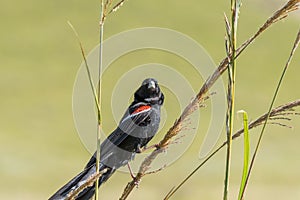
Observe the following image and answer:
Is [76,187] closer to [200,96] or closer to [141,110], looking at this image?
[200,96]

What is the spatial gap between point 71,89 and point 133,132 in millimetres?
32236

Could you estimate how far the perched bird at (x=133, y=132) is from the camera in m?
2.53

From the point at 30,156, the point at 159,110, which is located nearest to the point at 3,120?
the point at 30,156

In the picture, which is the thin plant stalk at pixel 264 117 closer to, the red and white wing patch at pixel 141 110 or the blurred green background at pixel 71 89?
the red and white wing patch at pixel 141 110

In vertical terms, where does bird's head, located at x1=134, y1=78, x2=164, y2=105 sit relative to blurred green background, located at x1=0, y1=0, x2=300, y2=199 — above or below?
below

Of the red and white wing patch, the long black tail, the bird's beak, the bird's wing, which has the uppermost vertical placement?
the bird's beak

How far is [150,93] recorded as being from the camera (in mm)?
3367

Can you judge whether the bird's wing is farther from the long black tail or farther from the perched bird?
the long black tail

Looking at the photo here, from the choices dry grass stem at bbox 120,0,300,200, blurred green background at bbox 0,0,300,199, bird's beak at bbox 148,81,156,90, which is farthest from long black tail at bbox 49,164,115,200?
blurred green background at bbox 0,0,300,199

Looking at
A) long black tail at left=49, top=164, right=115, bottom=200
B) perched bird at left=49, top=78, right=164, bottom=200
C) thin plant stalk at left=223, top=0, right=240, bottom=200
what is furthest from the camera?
perched bird at left=49, top=78, right=164, bottom=200

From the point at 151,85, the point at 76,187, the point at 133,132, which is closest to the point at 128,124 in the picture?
the point at 133,132

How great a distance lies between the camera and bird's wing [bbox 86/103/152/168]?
2.69 m

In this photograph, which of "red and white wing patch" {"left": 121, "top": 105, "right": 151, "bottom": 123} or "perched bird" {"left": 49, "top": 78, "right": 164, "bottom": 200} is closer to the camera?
"perched bird" {"left": 49, "top": 78, "right": 164, "bottom": 200}

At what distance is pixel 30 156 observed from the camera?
33000 millimetres
